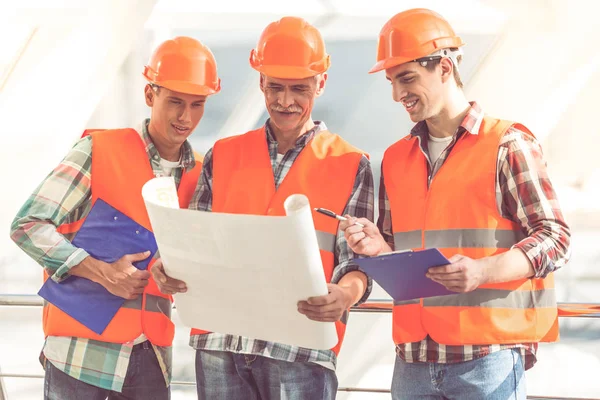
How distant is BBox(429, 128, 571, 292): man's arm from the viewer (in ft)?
5.87

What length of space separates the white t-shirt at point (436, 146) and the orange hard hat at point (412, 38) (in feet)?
0.82

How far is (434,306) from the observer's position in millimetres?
1997

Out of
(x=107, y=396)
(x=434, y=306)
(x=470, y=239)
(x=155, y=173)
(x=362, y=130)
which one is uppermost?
(x=362, y=130)

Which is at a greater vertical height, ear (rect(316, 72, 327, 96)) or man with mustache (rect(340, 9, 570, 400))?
ear (rect(316, 72, 327, 96))

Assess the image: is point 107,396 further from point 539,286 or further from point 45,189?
point 539,286

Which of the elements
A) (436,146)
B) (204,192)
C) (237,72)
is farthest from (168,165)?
(237,72)

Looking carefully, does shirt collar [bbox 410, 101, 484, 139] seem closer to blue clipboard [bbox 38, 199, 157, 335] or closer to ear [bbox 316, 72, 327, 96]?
ear [bbox 316, 72, 327, 96]

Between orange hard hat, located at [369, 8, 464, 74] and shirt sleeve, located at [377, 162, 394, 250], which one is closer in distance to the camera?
A: orange hard hat, located at [369, 8, 464, 74]

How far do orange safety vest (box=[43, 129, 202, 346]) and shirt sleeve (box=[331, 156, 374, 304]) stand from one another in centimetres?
55

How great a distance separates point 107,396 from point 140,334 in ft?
0.77

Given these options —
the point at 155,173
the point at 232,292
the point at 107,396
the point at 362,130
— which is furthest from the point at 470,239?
the point at 362,130

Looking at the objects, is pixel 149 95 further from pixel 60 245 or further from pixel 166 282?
pixel 166 282

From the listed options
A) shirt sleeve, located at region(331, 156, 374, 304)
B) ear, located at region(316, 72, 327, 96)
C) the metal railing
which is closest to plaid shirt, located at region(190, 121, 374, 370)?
shirt sleeve, located at region(331, 156, 374, 304)

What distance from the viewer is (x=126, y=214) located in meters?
2.26
